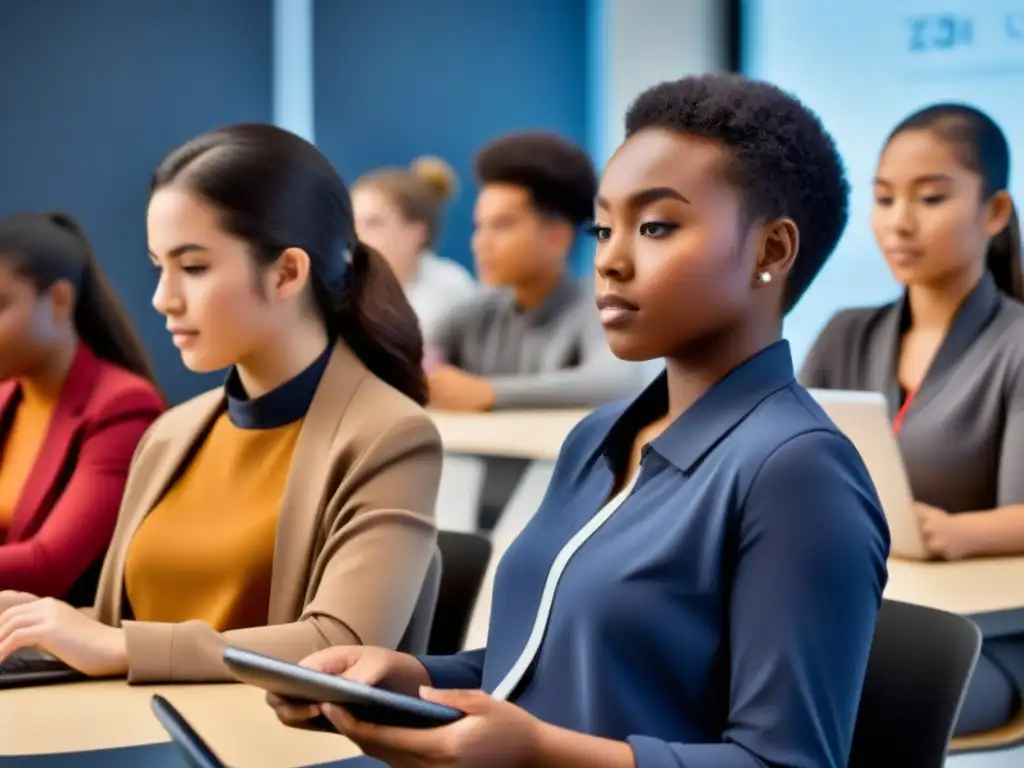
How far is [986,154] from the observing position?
2770mm

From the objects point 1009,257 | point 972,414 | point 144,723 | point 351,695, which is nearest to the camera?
point 351,695

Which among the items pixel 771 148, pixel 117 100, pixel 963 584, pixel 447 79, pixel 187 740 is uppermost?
pixel 447 79

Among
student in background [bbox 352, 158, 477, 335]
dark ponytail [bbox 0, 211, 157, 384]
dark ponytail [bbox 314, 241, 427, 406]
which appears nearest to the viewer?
dark ponytail [bbox 314, 241, 427, 406]

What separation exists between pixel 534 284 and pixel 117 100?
2.82 m

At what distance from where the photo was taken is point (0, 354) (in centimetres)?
234

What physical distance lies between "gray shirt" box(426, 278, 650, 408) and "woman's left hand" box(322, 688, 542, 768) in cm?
304

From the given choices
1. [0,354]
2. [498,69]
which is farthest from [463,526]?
[498,69]

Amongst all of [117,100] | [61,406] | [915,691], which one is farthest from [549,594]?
[117,100]

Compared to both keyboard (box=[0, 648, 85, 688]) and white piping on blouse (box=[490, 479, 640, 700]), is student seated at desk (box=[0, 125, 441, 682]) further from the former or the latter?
white piping on blouse (box=[490, 479, 640, 700])

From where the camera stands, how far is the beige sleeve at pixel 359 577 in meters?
1.70

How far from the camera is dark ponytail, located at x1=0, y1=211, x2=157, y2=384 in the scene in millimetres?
2371

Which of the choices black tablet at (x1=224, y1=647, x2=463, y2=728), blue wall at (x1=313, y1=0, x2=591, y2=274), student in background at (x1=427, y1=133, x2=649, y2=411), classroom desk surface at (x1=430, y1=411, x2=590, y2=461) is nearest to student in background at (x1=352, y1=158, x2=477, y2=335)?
blue wall at (x1=313, y1=0, x2=591, y2=274)

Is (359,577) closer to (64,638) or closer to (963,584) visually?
(64,638)

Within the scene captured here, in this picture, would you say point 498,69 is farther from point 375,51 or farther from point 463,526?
point 463,526
